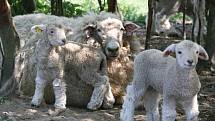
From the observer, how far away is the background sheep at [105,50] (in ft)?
26.8

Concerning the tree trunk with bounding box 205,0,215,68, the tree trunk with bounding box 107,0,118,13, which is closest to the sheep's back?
the tree trunk with bounding box 107,0,118,13

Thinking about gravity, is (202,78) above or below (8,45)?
below

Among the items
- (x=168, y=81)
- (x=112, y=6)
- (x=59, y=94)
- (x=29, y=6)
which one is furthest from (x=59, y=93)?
(x=29, y=6)

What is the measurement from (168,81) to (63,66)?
1.83m

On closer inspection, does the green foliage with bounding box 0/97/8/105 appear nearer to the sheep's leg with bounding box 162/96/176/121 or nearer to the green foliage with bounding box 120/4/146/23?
the sheep's leg with bounding box 162/96/176/121

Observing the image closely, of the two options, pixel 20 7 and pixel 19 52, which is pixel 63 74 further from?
pixel 20 7

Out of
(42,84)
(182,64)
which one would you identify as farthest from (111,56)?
(182,64)

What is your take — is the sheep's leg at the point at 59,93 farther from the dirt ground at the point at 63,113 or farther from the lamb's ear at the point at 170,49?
the lamb's ear at the point at 170,49

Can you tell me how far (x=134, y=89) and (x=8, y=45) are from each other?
2.07 m

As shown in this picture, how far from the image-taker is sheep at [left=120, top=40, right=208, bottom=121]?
6.25 meters

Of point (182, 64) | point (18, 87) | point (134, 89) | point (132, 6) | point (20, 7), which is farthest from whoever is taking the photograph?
point (132, 6)

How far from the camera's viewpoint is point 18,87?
8.48 m

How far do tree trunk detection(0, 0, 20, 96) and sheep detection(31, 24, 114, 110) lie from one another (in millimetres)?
430

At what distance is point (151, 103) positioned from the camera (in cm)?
714
